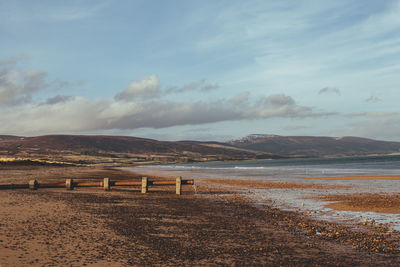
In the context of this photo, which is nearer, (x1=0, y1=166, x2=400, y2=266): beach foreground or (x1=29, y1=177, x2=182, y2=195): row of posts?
(x1=0, y1=166, x2=400, y2=266): beach foreground

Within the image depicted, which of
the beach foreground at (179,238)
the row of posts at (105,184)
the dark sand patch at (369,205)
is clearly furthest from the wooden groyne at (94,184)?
the dark sand patch at (369,205)

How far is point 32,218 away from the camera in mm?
11555

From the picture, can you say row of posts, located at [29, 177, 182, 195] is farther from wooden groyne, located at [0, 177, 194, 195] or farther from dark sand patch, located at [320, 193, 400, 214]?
dark sand patch, located at [320, 193, 400, 214]

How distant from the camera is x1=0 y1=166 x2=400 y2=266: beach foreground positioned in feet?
25.0

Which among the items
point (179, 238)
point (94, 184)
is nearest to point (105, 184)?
point (94, 184)

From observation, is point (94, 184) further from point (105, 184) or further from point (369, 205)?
point (369, 205)

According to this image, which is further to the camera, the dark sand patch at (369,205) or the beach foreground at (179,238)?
the dark sand patch at (369,205)

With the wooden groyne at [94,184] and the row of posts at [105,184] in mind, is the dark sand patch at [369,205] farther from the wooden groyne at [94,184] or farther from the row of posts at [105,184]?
the row of posts at [105,184]

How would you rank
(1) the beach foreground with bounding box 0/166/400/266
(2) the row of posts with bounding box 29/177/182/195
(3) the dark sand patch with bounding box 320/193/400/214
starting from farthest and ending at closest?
(2) the row of posts with bounding box 29/177/182/195, (3) the dark sand patch with bounding box 320/193/400/214, (1) the beach foreground with bounding box 0/166/400/266

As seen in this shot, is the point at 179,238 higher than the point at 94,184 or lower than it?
higher

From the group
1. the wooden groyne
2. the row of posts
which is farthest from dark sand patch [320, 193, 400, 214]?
the row of posts

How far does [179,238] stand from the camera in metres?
9.69

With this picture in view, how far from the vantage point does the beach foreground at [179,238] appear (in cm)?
762

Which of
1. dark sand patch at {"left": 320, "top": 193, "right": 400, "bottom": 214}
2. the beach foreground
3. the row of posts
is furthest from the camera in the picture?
the row of posts
